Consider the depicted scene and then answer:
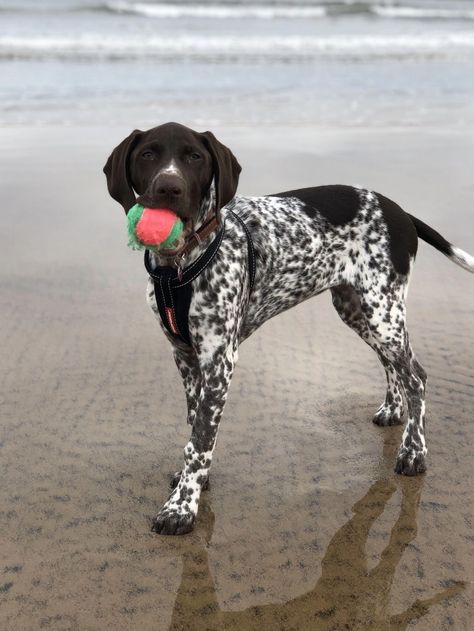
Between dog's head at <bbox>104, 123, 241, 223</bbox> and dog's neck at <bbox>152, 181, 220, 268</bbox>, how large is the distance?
0.04 metres

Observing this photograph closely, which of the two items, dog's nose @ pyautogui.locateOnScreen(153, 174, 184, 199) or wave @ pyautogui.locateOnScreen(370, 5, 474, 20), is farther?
wave @ pyautogui.locateOnScreen(370, 5, 474, 20)

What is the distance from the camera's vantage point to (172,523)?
3.35 m

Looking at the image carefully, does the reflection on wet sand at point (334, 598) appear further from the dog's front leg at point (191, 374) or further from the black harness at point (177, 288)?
the black harness at point (177, 288)

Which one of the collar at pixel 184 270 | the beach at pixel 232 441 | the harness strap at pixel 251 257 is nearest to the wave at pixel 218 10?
the beach at pixel 232 441

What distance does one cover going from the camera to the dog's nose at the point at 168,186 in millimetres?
3092

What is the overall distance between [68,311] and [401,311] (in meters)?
2.34

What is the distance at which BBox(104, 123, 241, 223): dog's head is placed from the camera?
3.27 metres

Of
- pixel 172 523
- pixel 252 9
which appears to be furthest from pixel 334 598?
pixel 252 9

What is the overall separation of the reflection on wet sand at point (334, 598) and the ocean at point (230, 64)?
8859mm

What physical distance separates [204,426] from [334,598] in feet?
3.01

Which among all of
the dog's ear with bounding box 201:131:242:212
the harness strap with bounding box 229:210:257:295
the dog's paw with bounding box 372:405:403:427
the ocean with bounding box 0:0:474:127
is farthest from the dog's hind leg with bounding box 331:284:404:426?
the ocean with bounding box 0:0:474:127

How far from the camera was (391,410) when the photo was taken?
169 inches

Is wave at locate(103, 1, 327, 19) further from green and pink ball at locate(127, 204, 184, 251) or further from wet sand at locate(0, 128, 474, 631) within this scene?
green and pink ball at locate(127, 204, 184, 251)

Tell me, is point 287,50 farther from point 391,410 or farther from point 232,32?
point 391,410
